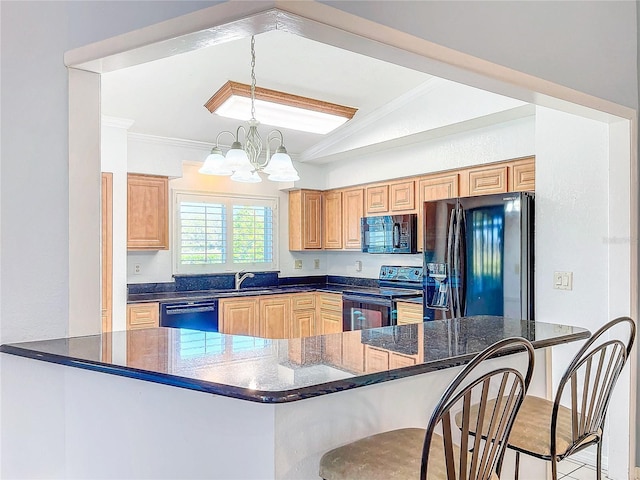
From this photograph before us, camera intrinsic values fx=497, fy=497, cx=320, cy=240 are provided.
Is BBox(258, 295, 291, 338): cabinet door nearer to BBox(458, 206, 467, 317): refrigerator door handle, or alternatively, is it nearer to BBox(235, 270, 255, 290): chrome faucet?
BBox(235, 270, 255, 290): chrome faucet

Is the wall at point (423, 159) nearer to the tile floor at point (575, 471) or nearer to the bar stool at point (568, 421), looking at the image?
the tile floor at point (575, 471)

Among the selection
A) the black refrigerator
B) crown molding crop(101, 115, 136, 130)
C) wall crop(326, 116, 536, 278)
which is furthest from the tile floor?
crown molding crop(101, 115, 136, 130)

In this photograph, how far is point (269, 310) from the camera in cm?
522

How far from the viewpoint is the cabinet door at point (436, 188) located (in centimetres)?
430

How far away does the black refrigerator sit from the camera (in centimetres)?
315

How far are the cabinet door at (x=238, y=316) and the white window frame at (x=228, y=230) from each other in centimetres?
67

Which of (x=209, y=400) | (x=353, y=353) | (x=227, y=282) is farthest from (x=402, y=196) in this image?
(x=209, y=400)

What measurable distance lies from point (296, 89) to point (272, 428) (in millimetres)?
3168

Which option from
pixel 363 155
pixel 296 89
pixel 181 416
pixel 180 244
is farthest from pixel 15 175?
pixel 363 155

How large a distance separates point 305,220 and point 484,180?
230 cm

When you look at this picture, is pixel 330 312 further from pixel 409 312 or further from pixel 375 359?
pixel 375 359

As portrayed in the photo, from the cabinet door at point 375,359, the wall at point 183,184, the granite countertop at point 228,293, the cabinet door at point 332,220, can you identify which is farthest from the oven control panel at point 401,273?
the cabinet door at point 375,359

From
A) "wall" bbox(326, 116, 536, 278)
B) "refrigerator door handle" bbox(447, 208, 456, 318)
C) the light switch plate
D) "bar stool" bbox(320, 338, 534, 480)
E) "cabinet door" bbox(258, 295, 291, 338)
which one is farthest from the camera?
"cabinet door" bbox(258, 295, 291, 338)

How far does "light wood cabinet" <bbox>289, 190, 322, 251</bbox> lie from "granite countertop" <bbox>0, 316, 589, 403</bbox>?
12.0 ft
